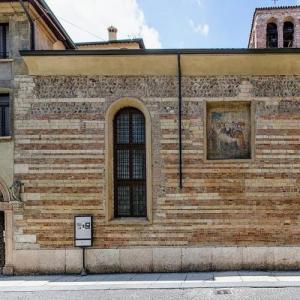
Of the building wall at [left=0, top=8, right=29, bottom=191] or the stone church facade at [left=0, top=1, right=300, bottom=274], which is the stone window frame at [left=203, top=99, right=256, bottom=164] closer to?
the stone church facade at [left=0, top=1, right=300, bottom=274]

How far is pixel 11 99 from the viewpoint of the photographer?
44.1ft

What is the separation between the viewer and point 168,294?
1030 cm

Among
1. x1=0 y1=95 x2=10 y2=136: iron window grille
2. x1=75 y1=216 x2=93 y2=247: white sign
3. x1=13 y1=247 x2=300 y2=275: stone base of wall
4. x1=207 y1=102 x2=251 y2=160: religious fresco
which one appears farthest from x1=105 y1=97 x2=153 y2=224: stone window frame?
x1=0 y1=95 x2=10 y2=136: iron window grille

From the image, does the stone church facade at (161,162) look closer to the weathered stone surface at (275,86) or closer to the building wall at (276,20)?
the weathered stone surface at (275,86)

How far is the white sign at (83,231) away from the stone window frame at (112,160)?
0.60 m

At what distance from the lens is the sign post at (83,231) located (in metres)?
13.0

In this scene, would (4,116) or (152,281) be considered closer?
(152,281)

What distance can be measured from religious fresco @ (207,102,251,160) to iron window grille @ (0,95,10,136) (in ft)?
20.8

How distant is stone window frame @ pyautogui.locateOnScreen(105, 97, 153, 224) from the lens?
1318cm

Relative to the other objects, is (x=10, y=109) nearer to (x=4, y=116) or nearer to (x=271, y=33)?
(x=4, y=116)

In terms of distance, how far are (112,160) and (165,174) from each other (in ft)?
5.68

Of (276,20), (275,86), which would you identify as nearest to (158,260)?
(275,86)

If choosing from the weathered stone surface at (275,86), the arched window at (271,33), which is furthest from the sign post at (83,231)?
the arched window at (271,33)

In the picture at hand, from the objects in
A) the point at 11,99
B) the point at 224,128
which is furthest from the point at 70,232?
the point at 224,128
